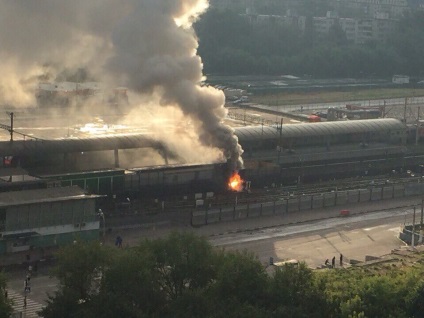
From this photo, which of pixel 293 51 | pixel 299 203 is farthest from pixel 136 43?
pixel 293 51

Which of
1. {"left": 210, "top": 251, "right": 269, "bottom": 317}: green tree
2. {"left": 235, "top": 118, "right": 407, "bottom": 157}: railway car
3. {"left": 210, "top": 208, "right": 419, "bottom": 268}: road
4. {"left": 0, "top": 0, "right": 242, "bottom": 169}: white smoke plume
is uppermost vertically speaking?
{"left": 0, "top": 0, "right": 242, "bottom": 169}: white smoke plume

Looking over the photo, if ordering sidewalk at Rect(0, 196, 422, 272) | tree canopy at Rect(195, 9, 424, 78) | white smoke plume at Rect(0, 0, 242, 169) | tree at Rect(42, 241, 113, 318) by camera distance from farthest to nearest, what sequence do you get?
tree canopy at Rect(195, 9, 424, 78) < white smoke plume at Rect(0, 0, 242, 169) < sidewalk at Rect(0, 196, 422, 272) < tree at Rect(42, 241, 113, 318)

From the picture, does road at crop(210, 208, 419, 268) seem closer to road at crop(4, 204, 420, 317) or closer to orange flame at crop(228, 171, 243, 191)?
road at crop(4, 204, 420, 317)

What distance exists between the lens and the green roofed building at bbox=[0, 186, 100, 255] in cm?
2336

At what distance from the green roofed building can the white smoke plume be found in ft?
22.8

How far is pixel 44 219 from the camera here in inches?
940

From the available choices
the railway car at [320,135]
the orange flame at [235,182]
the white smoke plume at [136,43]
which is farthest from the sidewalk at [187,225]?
the railway car at [320,135]

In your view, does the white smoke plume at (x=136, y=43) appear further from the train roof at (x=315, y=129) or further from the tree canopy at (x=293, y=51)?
the tree canopy at (x=293, y=51)

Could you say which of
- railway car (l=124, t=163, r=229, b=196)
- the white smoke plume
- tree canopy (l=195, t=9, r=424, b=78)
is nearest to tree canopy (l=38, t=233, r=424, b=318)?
railway car (l=124, t=163, r=229, b=196)

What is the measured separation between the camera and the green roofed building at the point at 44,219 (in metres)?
23.4

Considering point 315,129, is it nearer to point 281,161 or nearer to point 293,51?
point 281,161

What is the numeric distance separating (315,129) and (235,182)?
28.5ft

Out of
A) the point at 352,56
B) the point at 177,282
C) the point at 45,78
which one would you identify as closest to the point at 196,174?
the point at 177,282

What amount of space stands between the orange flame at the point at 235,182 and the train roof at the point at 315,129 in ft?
16.0
